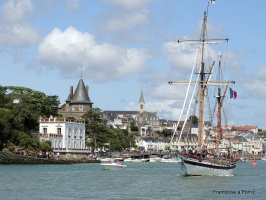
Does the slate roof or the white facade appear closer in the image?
the white facade

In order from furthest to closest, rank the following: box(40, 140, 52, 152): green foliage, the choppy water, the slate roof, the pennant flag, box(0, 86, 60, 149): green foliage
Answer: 1. the slate roof
2. box(40, 140, 52, 152): green foliage
3. box(0, 86, 60, 149): green foliage
4. the pennant flag
5. the choppy water

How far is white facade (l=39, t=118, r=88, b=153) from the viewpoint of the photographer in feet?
455

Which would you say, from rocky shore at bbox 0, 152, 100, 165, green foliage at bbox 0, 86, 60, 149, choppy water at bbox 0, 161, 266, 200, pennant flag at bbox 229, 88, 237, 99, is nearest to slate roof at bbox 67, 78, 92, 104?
green foliage at bbox 0, 86, 60, 149

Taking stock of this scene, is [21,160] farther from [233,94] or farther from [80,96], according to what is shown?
[80,96]

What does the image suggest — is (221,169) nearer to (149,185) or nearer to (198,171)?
(198,171)

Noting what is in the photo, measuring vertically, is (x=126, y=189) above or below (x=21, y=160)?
below

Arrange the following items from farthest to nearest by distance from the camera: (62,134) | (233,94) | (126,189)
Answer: (62,134) → (233,94) → (126,189)

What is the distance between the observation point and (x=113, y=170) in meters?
100

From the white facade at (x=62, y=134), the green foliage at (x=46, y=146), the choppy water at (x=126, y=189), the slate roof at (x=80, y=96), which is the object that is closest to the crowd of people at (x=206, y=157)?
the choppy water at (x=126, y=189)

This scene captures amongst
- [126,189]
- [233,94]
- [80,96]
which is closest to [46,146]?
[233,94]

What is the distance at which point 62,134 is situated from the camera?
465ft

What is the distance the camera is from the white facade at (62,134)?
5463 inches

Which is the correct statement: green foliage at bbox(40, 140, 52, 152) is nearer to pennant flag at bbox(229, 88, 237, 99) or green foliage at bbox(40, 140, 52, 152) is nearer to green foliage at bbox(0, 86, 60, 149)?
green foliage at bbox(0, 86, 60, 149)

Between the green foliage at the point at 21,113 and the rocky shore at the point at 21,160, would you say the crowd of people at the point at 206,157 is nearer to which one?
the rocky shore at the point at 21,160
